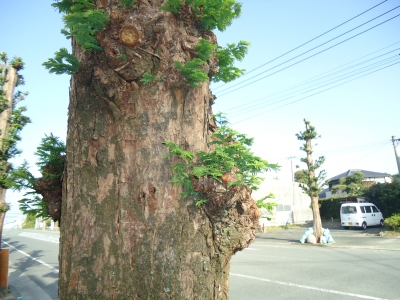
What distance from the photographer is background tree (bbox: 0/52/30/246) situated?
8.58m

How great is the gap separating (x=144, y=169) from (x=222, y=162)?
49 centimetres

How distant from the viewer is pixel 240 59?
240 cm

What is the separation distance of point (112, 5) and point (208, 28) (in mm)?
702

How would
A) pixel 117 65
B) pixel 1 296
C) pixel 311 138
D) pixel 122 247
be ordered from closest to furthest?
pixel 122 247, pixel 117 65, pixel 1 296, pixel 311 138

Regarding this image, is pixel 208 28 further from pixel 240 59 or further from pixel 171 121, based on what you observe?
pixel 171 121

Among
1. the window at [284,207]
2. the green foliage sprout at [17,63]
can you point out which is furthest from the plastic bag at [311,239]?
the green foliage sprout at [17,63]

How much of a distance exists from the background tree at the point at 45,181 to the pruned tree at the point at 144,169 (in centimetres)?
35

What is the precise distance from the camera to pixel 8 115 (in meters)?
9.59

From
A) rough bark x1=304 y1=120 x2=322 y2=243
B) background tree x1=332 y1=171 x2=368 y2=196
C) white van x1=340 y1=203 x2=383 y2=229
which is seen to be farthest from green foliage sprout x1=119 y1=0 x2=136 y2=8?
background tree x1=332 y1=171 x2=368 y2=196

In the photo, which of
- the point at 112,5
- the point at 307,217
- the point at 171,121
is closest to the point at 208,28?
the point at 112,5

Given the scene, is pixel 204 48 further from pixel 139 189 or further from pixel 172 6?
pixel 139 189

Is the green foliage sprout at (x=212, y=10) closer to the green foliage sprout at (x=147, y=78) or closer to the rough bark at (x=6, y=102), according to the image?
the green foliage sprout at (x=147, y=78)

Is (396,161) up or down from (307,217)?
up

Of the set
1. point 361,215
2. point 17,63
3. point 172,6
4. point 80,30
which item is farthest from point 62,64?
point 361,215
